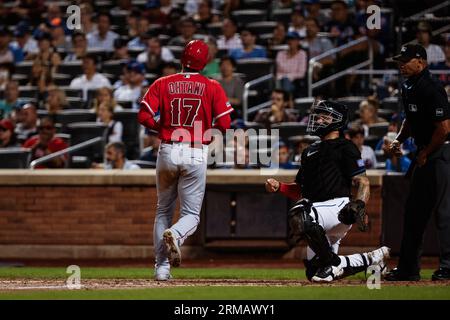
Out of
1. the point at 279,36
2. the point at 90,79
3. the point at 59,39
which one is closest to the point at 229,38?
the point at 279,36

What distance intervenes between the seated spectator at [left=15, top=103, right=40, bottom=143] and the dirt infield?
708 cm

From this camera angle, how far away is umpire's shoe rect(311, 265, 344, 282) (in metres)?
9.04

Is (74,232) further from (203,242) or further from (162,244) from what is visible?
(162,244)

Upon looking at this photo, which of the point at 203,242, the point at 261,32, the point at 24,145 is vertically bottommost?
the point at 203,242

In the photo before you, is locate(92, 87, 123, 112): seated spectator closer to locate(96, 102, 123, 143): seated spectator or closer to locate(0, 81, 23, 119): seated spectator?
locate(96, 102, 123, 143): seated spectator

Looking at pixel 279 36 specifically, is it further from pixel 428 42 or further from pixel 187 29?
pixel 428 42

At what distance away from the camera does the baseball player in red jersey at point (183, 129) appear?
9.89m

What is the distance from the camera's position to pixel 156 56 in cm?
1859

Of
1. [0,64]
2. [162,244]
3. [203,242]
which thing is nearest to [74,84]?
[0,64]

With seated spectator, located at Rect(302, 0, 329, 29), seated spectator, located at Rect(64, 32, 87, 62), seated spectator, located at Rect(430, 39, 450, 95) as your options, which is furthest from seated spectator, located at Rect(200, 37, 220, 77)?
seated spectator, located at Rect(430, 39, 450, 95)

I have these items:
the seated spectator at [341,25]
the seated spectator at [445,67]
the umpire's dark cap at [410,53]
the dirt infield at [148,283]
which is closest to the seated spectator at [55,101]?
the seated spectator at [341,25]

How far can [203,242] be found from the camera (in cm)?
1480

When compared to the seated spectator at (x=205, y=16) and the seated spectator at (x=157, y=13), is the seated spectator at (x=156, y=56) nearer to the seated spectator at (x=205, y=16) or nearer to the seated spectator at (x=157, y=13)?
the seated spectator at (x=205, y=16)

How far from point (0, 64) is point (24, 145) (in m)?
3.63
